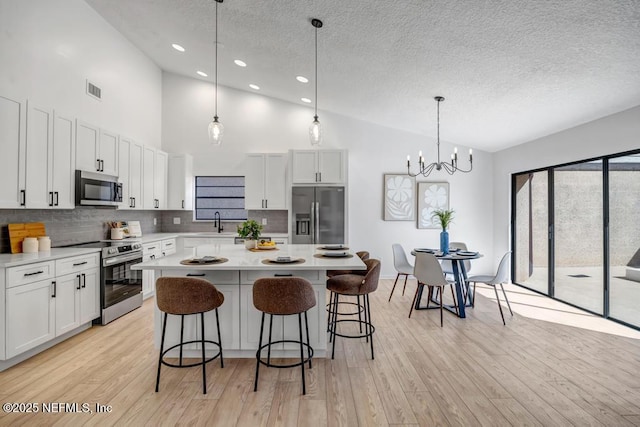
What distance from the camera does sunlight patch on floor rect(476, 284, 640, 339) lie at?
363 centimetres

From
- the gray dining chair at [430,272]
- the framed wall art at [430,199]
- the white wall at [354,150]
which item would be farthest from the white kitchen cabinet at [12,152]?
the framed wall art at [430,199]

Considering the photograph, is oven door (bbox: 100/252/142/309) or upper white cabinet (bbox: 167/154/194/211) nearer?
oven door (bbox: 100/252/142/309)

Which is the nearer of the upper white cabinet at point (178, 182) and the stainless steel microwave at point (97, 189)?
the stainless steel microwave at point (97, 189)

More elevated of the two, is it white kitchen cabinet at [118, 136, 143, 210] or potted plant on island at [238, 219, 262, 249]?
white kitchen cabinet at [118, 136, 143, 210]

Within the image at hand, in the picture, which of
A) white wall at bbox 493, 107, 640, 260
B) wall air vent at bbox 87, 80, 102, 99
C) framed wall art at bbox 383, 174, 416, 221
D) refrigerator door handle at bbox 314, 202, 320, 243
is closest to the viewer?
white wall at bbox 493, 107, 640, 260

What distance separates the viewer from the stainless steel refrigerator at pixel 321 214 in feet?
18.0

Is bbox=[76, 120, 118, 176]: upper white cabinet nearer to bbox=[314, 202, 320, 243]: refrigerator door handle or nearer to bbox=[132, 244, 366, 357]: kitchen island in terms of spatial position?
bbox=[132, 244, 366, 357]: kitchen island

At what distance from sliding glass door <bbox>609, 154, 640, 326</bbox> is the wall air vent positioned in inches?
259

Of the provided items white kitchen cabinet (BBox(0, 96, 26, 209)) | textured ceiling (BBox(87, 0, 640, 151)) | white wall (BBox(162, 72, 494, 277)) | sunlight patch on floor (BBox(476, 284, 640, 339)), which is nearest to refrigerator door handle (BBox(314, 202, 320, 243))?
white wall (BBox(162, 72, 494, 277))

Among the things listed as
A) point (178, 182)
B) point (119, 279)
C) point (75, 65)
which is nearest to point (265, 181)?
point (178, 182)

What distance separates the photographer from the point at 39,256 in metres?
3.02

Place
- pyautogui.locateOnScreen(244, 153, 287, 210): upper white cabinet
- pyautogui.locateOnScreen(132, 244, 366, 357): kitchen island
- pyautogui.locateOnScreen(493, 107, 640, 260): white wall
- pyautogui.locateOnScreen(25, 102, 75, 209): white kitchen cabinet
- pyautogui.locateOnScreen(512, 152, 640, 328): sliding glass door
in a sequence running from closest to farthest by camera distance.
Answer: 1. pyautogui.locateOnScreen(132, 244, 366, 357): kitchen island
2. pyautogui.locateOnScreen(25, 102, 75, 209): white kitchen cabinet
3. pyautogui.locateOnScreen(493, 107, 640, 260): white wall
4. pyautogui.locateOnScreen(512, 152, 640, 328): sliding glass door
5. pyautogui.locateOnScreen(244, 153, 287, 210): upper white cabinet

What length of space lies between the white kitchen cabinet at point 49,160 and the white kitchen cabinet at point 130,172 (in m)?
0.92

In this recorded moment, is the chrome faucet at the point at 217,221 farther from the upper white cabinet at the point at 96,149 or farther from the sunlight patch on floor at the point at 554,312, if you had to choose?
the sunlight patch on floor at the point at 554,312
